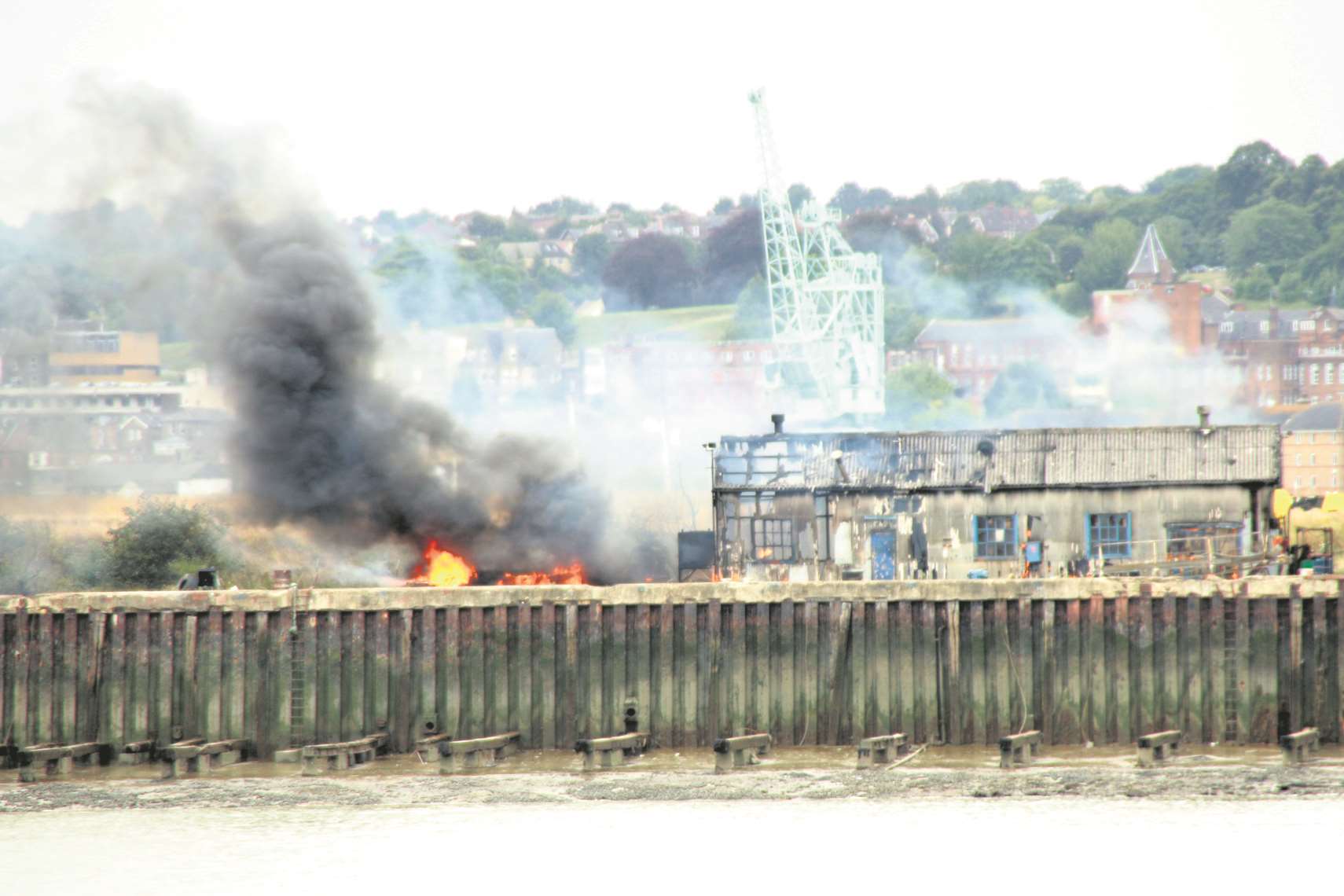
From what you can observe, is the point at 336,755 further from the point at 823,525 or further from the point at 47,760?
the point at 823,525

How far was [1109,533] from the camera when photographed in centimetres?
3866

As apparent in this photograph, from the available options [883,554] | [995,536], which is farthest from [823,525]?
[995,536]

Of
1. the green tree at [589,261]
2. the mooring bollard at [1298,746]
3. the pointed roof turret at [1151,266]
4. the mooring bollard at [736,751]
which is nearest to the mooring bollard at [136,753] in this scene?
the mooring bollard at [736,751]

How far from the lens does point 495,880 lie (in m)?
27.3

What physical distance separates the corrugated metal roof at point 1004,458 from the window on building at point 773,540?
34.2 inches

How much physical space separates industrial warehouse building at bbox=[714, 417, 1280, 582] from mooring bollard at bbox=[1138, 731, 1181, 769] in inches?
267

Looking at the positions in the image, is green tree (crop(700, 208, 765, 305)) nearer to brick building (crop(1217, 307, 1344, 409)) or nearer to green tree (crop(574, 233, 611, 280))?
green tree (crop(574, 233, 611, 280))

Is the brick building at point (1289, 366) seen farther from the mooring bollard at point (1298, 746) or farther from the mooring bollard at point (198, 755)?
the mooring bollard at point (198, 755)

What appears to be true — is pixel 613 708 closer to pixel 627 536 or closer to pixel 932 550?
pixel 932 550

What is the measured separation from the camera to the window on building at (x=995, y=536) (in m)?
38.9

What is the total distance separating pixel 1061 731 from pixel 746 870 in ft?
24.9

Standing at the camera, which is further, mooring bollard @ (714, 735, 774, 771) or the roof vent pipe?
the roof vent pipe

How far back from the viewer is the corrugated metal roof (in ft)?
126

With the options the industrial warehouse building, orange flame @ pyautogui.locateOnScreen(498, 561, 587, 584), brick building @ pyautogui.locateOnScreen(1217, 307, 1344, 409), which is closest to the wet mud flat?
the industrial warehouse building
